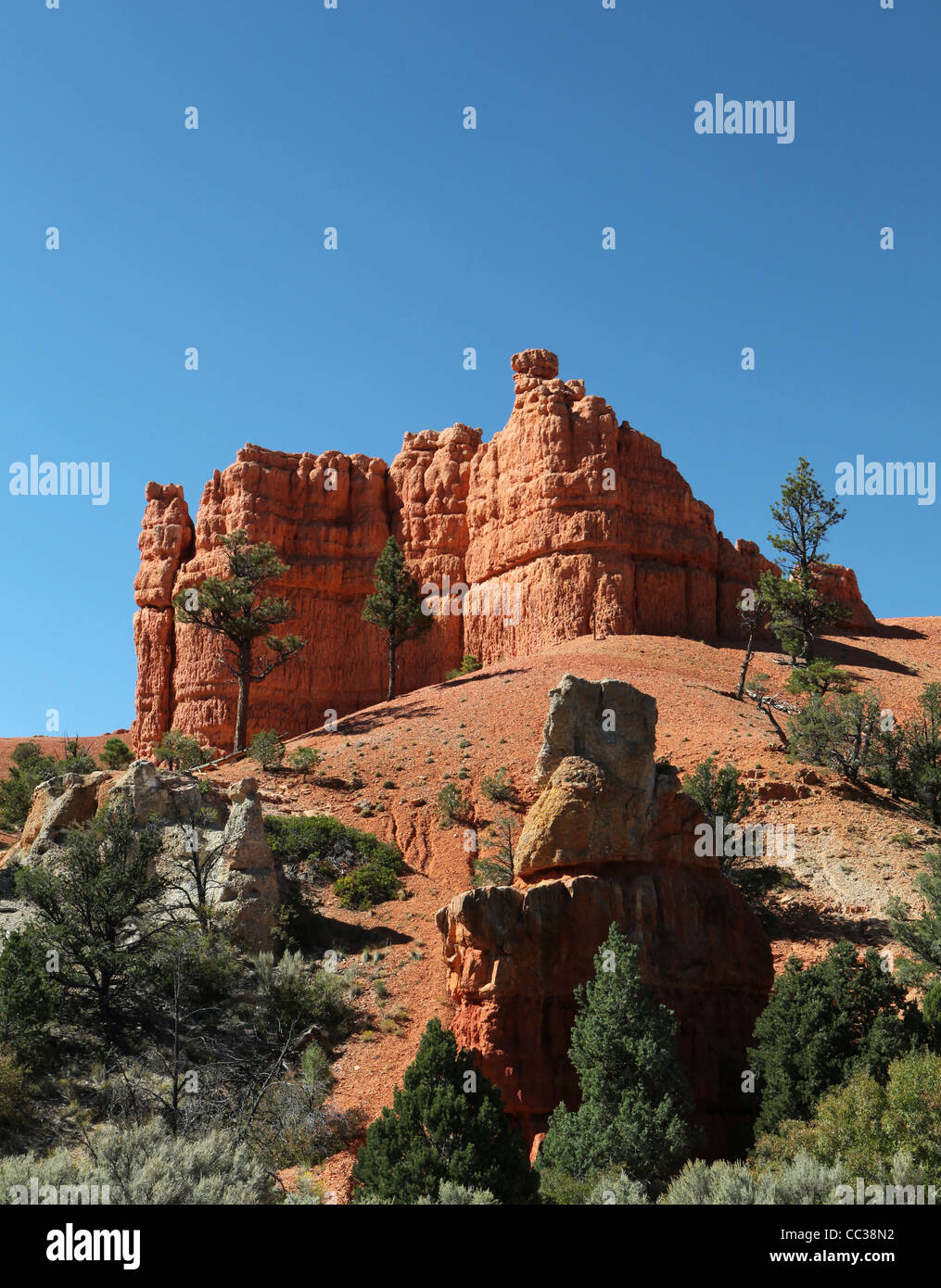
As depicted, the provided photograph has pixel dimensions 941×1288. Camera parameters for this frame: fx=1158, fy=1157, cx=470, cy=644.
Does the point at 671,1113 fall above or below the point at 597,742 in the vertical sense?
below

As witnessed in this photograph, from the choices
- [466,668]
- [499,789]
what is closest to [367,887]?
[499,789]

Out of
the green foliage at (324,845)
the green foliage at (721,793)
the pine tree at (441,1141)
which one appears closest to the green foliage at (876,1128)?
the pine tree at (441,1141)

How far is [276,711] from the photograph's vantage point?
194ft

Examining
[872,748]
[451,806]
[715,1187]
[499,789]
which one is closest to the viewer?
[715,1187]

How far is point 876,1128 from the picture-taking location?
18.5m

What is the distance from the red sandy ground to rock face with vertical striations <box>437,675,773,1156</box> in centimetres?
273

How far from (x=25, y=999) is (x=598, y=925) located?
11.6 metres

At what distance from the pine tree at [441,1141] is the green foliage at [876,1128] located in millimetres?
4261

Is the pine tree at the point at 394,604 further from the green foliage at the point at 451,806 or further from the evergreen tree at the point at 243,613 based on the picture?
the green foliage at the point at 451,806

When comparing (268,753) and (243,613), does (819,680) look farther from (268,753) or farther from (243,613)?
(243,613)

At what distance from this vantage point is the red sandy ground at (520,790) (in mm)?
26906
